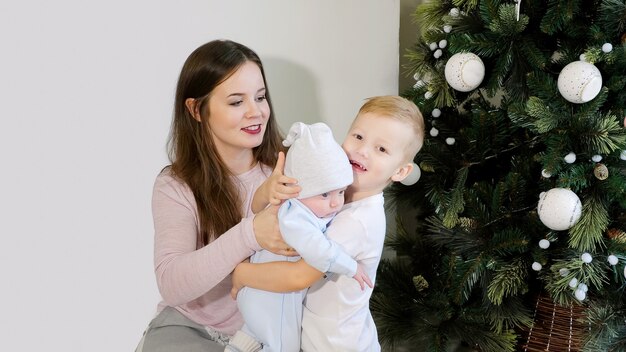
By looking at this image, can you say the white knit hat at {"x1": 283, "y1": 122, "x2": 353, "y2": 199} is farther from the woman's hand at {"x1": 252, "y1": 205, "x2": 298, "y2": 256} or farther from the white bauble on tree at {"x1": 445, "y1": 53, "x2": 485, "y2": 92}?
the white bauble on tree at {"x1": 445, "y1": 53, "x2": 485, "y2": 92}

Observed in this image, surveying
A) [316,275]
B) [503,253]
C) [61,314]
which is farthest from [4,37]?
[503,253]

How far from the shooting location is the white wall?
5.59ft

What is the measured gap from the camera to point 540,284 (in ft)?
5.87

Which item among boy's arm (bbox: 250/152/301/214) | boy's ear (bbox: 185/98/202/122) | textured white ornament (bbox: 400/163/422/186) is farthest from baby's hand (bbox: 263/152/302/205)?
textured white ornament (bbox: 400/163/422/186)

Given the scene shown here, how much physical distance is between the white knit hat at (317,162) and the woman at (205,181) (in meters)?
0.32

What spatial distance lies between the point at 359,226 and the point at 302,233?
16cm

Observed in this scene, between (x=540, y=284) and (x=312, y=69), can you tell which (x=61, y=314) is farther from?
(x=540, y=284)

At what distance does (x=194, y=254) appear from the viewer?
1398 mm

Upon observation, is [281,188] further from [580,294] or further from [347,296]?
[580,294]

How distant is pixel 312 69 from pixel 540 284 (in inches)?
37.9

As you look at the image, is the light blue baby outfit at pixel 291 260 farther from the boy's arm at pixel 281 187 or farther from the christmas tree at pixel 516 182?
the christmas tree at pixel 516 182

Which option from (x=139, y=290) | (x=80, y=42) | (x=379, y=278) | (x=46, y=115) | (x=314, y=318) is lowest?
(x=379, y=278)

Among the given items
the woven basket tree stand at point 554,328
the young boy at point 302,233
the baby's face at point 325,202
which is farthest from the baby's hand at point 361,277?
the woven basket tree stand at point 554,328

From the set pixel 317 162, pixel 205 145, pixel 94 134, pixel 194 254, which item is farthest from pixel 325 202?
pixel 94 134
